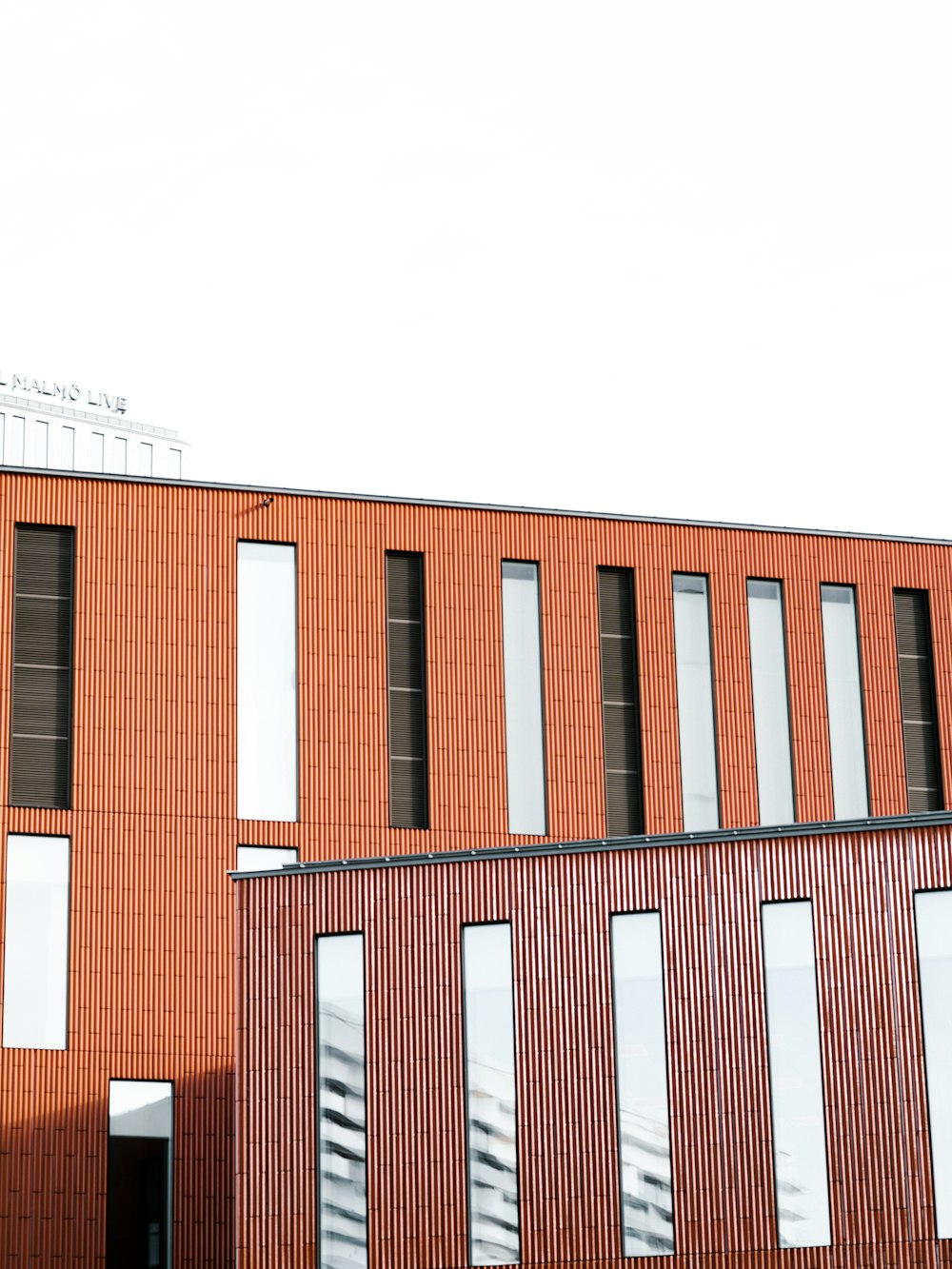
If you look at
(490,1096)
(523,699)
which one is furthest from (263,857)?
(490,1096)

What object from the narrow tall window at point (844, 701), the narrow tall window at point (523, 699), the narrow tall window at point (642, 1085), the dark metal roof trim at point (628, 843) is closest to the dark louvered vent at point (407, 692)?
the narrow tall window at point (523, 699)

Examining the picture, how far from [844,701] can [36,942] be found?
16.6 meters

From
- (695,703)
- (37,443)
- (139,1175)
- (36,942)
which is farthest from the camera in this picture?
(37,443)

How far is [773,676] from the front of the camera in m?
43.2

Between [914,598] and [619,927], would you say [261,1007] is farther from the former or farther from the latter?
[914,598]

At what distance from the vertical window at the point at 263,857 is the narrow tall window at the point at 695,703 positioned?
7836 millimetres

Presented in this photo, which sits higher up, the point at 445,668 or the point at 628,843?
the point at 445,668

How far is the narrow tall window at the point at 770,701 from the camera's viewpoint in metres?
42.5

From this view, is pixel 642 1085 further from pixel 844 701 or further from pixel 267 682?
pixel 844 701

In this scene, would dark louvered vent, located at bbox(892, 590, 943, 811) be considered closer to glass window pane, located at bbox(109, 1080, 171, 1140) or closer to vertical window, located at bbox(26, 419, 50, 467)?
glass window pane, located at bbox(109, 1080, 171, 1140)

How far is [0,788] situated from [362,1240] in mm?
11389

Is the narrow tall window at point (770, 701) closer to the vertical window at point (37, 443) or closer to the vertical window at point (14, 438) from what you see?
the vertical window at point (14, 438)

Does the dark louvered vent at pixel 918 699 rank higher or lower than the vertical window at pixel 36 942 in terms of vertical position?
higher

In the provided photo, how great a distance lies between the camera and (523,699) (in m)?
41.3
